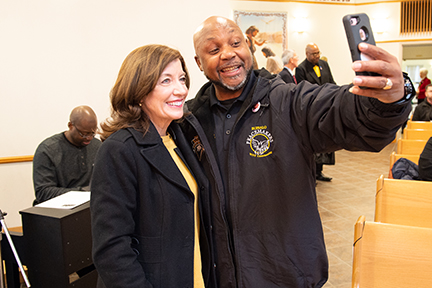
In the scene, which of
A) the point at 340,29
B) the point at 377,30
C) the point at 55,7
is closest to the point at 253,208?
the point at 55,7

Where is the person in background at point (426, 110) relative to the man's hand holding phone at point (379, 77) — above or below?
below

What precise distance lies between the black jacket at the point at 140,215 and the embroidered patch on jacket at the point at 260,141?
28cm

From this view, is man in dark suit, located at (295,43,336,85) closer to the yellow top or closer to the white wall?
the white wall

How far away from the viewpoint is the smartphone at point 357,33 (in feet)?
2.85

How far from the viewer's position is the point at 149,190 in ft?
4.18

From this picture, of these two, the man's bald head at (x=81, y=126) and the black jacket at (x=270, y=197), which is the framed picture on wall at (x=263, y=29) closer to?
the man's bald head at (x=81, y=126)

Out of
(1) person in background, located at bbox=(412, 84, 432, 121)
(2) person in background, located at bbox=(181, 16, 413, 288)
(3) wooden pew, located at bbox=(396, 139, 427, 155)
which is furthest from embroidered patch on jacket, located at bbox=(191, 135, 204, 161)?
(1) person in background, located at bbox=(412, 84, 432, 121)

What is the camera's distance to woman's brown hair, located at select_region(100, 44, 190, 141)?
135cm

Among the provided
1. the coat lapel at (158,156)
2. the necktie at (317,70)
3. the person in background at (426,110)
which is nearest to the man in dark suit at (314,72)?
the necktie at (317,70)

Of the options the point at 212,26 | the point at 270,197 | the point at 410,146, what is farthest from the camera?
the point at 410,146

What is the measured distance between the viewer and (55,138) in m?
3.15

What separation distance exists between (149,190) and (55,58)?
10.8 feet

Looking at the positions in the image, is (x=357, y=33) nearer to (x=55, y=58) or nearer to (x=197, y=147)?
(x=197, y=147)

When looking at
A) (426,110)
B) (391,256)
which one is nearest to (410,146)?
(391,256)
